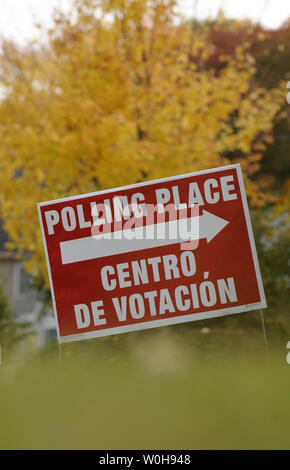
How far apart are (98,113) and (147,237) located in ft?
16.9

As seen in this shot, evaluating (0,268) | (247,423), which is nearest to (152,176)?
(247,423)

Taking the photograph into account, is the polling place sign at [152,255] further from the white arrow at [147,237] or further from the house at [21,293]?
the house at [21,293]

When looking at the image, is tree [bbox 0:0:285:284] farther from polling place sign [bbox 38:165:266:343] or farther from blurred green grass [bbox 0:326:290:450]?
blurred green grass [bbox 0:326:290:450]

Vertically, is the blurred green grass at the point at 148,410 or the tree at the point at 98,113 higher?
the tree at the point at 98,113

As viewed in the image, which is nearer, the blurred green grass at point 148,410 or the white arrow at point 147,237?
the blurred green grass at point 148,410

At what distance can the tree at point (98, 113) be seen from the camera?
31.5 feet

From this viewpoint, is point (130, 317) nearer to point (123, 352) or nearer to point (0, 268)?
point (123, 352)

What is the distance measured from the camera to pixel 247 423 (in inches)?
128

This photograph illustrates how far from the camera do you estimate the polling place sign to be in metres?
4.97

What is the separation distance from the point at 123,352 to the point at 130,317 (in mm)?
3624

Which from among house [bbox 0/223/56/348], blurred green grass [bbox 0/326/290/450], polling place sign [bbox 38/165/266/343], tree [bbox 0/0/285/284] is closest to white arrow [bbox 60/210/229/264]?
polling place sign [bbox 38/165/266/343]

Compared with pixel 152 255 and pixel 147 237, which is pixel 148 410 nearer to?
pixel 152 255

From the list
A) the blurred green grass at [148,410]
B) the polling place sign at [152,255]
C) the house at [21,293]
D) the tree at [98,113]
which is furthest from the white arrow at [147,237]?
the house at [21,293]

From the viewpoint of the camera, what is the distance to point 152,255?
499cm
